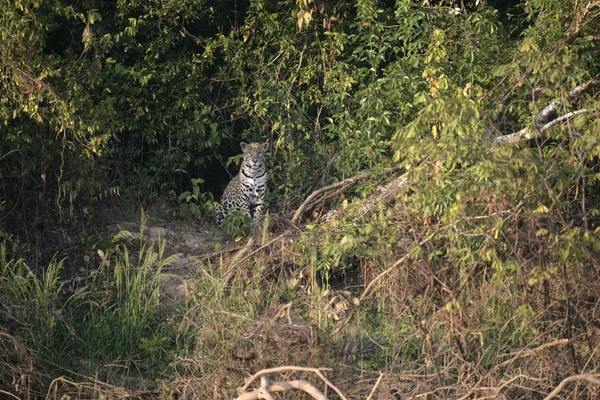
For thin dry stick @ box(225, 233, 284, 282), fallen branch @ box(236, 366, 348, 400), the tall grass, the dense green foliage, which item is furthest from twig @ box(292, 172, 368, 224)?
fallen branch @ box(236, 366, 348, 400)

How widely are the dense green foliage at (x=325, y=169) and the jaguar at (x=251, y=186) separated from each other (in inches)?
6.9

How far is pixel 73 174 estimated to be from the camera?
8.69m

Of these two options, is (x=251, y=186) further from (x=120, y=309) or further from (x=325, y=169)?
(x=120, y=309)

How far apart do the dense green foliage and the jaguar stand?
17 cm

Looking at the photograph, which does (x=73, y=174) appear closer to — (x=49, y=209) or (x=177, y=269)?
(x=49, y=209)

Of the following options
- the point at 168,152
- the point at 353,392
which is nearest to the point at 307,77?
the point at 168,152

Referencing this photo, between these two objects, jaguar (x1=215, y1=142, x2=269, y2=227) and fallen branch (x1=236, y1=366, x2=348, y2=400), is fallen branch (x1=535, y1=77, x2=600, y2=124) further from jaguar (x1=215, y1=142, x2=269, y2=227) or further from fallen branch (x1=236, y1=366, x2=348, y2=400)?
jaguar (x1=215, y1=142, x2=269, y2=227)

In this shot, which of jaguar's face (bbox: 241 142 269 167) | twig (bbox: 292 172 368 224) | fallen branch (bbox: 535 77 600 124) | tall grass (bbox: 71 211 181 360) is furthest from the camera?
jaguar's face (bbox: 241 142 269 167)

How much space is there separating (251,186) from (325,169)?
1064mm

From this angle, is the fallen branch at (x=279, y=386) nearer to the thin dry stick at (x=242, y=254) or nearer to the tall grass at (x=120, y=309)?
the tall grass at (x=120, y=309)

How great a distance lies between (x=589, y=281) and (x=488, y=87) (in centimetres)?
265

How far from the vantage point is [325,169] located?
9625 mm

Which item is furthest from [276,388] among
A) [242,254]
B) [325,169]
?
[325,169]

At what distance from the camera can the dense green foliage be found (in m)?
5.79
